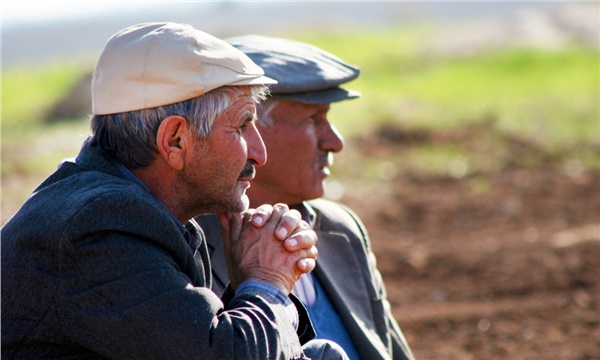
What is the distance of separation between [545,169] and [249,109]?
801cm

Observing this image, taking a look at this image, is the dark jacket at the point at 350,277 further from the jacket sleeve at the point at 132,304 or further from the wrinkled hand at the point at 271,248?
the jacket sleeve at the point at 132,304

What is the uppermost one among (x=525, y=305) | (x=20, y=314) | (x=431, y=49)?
(x=20, y=314)

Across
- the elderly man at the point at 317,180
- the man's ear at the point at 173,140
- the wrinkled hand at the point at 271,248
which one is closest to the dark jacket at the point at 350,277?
the elderly man at the point at 317,180

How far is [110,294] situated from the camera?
78.9 inches

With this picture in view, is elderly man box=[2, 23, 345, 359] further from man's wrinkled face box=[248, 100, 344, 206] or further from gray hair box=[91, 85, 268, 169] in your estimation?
man's wrinkled face box=[248, 100, 344, 206]

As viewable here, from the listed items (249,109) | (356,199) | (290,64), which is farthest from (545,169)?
(249,109)

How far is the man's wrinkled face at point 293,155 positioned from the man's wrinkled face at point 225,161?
35.9 inches

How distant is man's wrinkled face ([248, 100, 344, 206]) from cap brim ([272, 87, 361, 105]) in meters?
0.04

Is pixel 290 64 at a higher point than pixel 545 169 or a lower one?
higher

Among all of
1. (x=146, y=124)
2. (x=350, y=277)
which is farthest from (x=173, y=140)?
(x=350, y=277)

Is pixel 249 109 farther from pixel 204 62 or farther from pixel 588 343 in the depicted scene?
pixel 588 343

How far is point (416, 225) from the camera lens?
828 cm

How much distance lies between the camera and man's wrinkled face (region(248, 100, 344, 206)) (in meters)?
3.35

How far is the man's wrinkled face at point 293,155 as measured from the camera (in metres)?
3.35
